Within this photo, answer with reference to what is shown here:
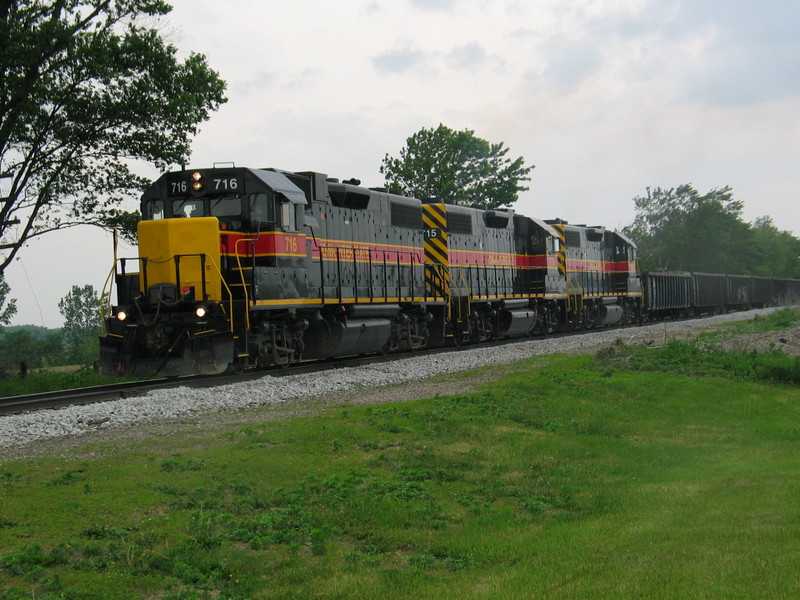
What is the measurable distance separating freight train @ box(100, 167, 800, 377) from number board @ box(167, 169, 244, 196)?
2 centimetres

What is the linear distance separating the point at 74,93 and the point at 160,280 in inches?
231

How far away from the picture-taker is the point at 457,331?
24.2m

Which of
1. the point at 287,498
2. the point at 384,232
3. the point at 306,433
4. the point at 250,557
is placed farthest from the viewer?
the point at 384,232

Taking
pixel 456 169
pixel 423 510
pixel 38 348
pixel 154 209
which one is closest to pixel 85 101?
pixel 154 209

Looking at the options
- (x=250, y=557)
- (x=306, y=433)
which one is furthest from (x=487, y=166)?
(x=250, y=557)

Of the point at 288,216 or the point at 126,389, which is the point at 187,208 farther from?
the point at 126,389

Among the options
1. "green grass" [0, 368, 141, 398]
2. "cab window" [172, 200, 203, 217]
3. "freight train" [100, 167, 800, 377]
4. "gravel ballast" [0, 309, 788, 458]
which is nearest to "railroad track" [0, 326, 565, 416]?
"freight train" [100, 167, 800, 377]

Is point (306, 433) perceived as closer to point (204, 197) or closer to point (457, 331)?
point (204, 197)

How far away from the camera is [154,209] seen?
15.6m

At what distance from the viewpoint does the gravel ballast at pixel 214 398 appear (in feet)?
33.7

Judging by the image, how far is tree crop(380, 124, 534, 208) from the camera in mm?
50062

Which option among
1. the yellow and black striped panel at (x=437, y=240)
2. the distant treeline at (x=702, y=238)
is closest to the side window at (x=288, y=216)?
the yellow and black striped panel at (x=437, y=240)

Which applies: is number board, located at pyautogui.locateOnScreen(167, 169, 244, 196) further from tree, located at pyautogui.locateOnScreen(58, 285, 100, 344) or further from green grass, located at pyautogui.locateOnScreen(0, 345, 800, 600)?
tree, located at pyautogui.locateOnScreen(58, 285, 100, 344)

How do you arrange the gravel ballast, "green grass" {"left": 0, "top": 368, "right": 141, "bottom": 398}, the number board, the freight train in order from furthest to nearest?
1. "green grass" {"left": 0, "top": 368, "right": 141, "bottom": 398}
2. the number board
3. the freight train
4. the gravel ballast
